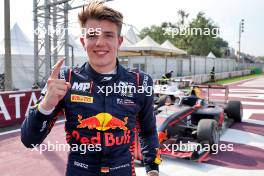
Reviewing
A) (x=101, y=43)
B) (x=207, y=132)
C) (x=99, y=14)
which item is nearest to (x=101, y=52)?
(x=101, y=43)

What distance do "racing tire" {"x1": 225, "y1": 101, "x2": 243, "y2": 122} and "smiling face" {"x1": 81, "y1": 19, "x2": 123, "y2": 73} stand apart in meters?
6.82

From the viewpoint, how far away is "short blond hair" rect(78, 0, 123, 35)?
1.52 meters

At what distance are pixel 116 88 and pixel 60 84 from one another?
0.39m

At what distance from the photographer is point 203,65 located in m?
28.5

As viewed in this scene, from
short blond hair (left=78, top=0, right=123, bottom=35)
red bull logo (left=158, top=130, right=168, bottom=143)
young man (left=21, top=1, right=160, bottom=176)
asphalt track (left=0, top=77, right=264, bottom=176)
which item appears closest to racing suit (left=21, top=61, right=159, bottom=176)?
young man (left=21, top=1, right=160, bottom=176)

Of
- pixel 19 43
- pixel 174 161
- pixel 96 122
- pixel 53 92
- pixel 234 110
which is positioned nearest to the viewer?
pixel 53 92

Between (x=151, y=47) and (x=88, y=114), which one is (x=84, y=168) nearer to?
(x=88, y=114)

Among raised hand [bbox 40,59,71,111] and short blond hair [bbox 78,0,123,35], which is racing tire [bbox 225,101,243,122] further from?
raised hand [bbox 40,59,71,111]

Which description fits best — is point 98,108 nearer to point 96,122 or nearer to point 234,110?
point 96,122

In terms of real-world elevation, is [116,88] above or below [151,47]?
below

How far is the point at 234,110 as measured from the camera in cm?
782

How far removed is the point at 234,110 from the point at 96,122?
6950mm

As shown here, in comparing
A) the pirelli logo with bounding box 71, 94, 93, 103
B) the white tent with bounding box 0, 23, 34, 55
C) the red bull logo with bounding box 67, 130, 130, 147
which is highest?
the white tent with bounding box 0, 23, 34, 55

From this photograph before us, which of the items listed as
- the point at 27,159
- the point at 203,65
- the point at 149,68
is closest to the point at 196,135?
the point at 27,159
